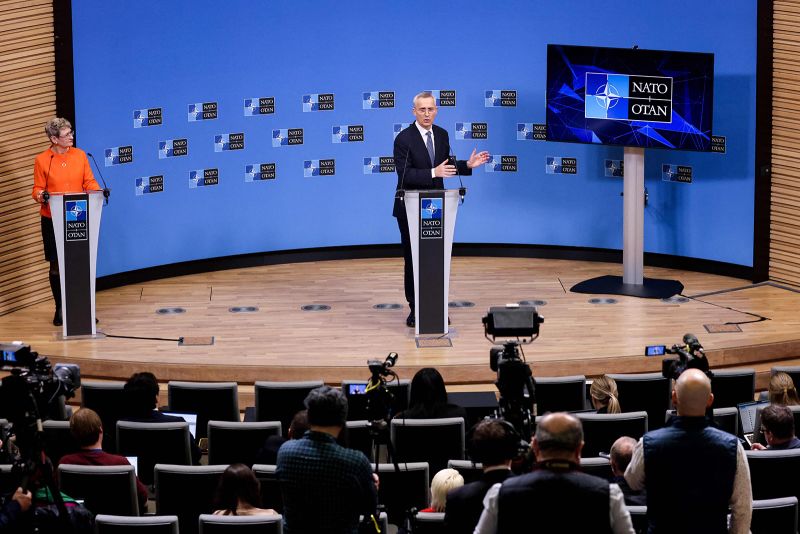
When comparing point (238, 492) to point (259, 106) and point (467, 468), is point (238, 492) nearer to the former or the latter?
point (467, 468)

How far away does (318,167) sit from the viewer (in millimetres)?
12297

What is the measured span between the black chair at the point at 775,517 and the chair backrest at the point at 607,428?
1286mm

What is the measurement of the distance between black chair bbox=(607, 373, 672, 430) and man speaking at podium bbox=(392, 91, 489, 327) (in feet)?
7.47

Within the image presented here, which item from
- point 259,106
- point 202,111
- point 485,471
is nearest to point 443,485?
point 485,471

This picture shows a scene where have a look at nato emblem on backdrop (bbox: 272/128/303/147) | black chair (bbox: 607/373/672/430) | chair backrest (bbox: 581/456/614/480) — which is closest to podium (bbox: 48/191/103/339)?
nato emblem on backdrop (bbox: 272/128/303/147)

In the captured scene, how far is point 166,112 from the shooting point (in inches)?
450

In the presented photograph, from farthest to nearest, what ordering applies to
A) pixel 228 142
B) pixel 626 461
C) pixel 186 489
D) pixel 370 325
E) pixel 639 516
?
pixel 228 142, pixel 370 325, pixel 186 489, pixel 626 461, pixel 639 516

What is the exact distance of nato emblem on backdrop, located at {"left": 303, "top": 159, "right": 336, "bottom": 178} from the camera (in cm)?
1227

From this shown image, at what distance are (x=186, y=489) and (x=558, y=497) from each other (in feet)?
7.77

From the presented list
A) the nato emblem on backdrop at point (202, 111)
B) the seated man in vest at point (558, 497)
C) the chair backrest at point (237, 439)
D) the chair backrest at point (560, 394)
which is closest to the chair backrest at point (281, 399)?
the chair backrest at point (237, 439)

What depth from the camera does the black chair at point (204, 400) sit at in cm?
721

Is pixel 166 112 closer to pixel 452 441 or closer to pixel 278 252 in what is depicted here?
pixel 278 252

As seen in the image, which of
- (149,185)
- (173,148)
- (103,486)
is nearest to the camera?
(103,486)

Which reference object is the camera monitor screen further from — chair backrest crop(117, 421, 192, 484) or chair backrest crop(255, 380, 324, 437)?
chair backrest crop(117, 421, 192, 484)
